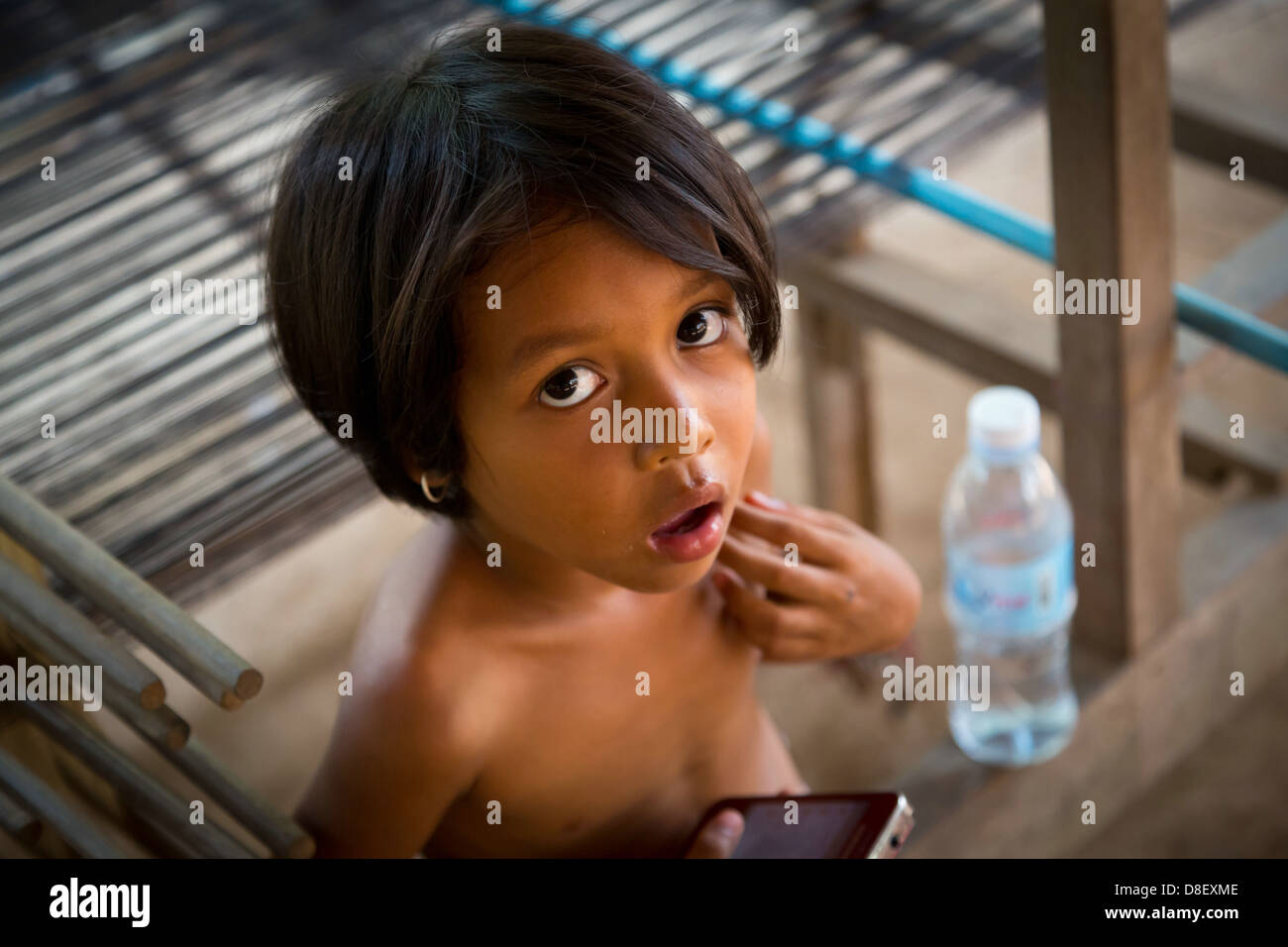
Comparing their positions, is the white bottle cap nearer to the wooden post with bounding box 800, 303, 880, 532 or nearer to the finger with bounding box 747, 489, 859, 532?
the finger with bounding box 747, 489, 859, 532

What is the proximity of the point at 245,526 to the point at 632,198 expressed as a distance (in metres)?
0.44

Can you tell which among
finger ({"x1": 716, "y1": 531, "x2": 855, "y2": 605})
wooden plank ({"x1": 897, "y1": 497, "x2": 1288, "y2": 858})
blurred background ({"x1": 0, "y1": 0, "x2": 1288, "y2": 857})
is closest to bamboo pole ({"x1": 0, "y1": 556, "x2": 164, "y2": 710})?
blurred background ({"x1": 0, "y1": 0, "x2": 1288, "y2": 857})

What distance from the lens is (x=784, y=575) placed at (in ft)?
3.21

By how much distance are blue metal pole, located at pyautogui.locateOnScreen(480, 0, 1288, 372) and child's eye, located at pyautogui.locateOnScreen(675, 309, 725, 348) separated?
1.51ft

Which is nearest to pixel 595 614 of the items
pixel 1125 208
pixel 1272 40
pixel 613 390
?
pixel 613 390

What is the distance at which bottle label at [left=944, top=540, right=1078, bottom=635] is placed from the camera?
1244 mm

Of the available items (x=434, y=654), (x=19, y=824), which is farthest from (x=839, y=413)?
(x=19, y=824)

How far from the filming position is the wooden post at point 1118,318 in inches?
42.9

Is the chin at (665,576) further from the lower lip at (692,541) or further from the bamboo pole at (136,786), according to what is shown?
the bamboo pole at (136,786)

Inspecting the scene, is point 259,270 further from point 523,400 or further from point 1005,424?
point 1005,424

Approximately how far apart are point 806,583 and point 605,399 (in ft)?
0.91

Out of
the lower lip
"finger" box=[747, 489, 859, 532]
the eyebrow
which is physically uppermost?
the eyebrow
